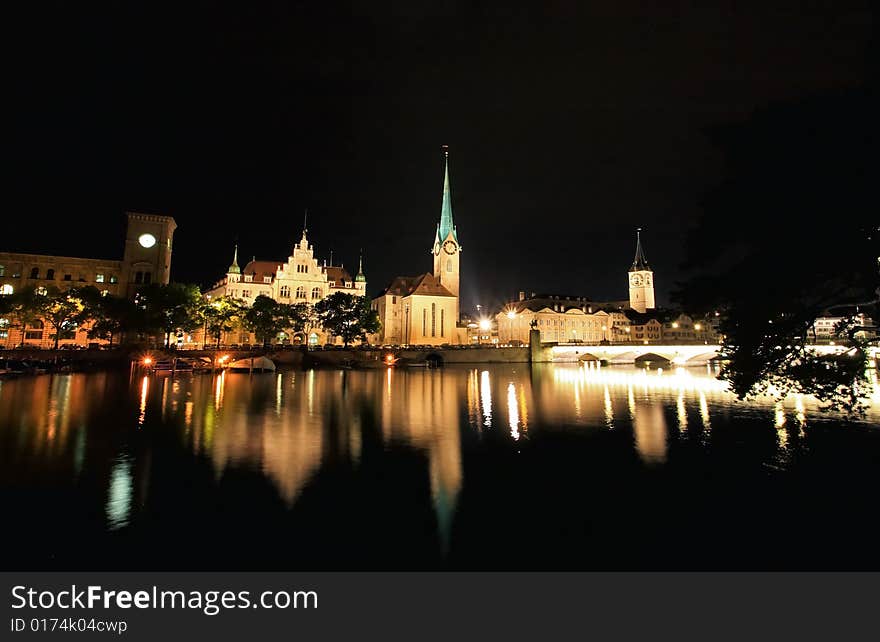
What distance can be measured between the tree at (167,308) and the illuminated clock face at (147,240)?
19.1 m

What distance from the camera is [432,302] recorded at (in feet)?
380

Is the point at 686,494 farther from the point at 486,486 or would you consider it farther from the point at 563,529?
the point at 486,486

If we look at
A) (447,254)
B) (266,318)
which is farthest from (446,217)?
(266,318)

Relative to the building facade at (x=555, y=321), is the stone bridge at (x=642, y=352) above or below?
below

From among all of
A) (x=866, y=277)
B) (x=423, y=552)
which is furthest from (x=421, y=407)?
(x=866, y=277)

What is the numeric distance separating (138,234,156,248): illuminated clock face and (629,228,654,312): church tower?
16128cm

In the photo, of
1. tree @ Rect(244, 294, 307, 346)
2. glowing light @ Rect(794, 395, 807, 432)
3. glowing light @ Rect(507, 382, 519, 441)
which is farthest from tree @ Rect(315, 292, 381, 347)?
glowing light @ Rect(794, 395, 807, 432)

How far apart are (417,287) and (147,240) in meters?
59.8

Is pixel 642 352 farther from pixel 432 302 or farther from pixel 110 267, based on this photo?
pixel 110 267

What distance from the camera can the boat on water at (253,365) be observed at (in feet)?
204

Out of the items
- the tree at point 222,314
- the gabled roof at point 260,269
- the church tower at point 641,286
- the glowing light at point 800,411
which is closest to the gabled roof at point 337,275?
the gabled roof at point 260,269

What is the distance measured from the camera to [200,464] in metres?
13.8

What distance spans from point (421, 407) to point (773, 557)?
67.7 ft

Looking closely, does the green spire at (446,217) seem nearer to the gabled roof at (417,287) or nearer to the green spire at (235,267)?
the gabled roof at (417,287)
